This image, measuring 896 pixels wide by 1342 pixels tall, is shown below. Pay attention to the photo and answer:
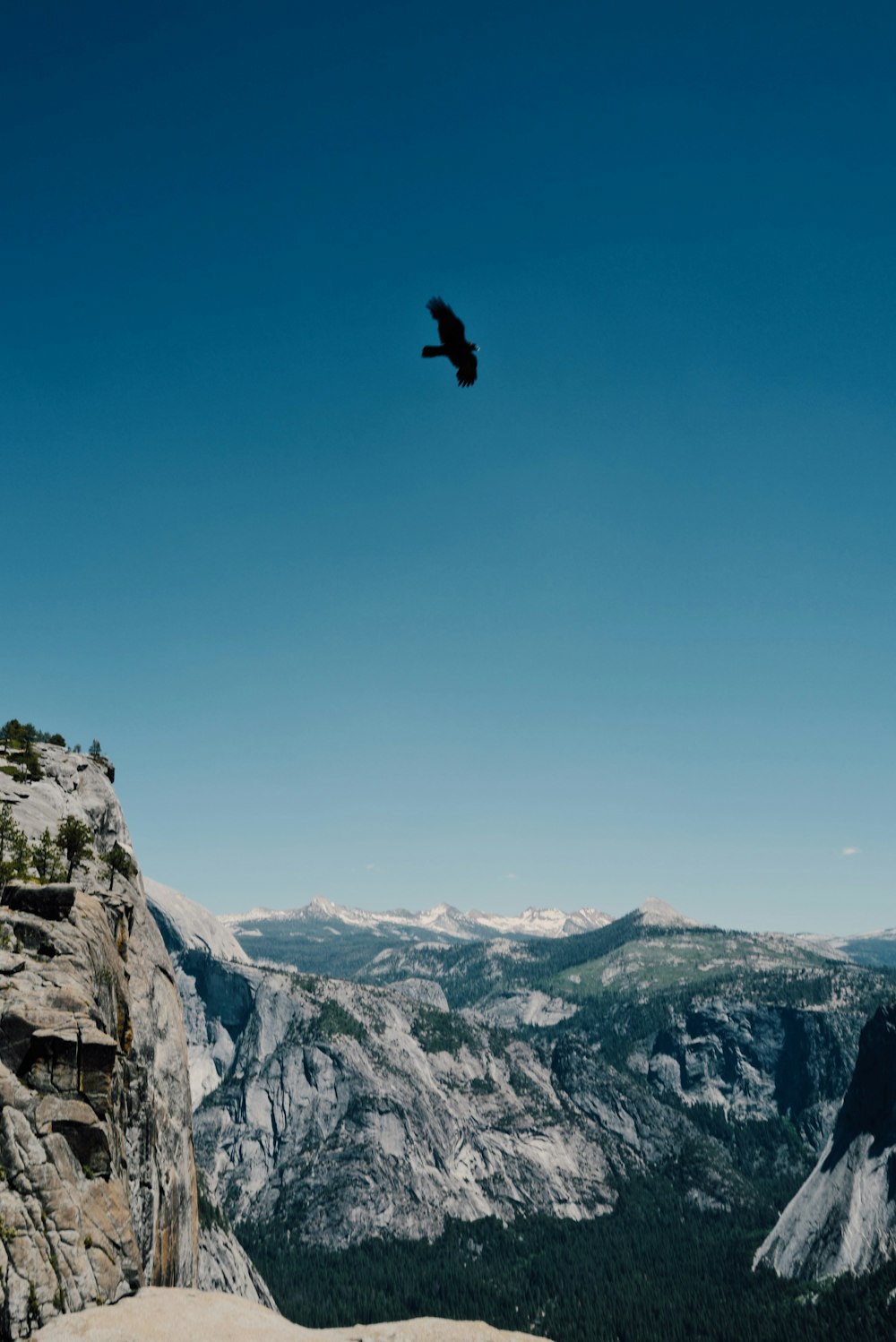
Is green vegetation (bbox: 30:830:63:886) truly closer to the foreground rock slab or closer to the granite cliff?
the granite cliff

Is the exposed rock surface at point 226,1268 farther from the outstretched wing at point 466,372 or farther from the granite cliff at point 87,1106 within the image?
the outstretched wing at point 466,372

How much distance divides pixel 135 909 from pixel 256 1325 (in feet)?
109

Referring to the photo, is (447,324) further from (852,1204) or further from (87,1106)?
(852,1204)

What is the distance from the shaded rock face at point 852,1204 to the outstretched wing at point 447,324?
21506cm

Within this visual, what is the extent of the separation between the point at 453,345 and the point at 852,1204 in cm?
22351

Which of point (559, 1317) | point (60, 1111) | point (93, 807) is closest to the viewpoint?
point (60, 1111)

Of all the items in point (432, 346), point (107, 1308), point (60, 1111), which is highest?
point (432, 346)

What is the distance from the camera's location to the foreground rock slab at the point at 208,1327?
24.6 metres

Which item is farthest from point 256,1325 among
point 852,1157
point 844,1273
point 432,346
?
point 852,1157

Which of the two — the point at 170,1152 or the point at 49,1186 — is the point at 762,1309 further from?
the point at 49,1186

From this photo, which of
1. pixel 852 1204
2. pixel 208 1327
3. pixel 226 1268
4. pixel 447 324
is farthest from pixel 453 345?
pixel 852 1204

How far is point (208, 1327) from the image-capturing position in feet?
91.0

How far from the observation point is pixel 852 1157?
184750 mm

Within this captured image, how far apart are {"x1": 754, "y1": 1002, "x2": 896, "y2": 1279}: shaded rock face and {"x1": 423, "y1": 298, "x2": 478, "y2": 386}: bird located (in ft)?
702
